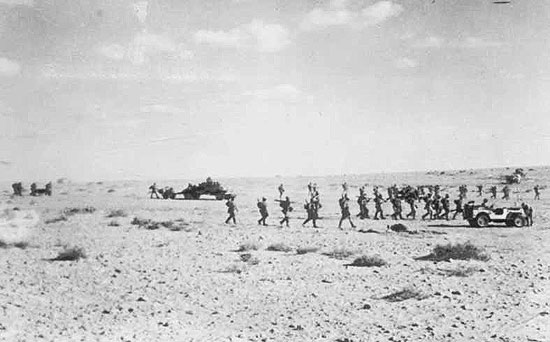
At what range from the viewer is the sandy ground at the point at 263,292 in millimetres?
9383

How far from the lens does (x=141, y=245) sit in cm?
1861

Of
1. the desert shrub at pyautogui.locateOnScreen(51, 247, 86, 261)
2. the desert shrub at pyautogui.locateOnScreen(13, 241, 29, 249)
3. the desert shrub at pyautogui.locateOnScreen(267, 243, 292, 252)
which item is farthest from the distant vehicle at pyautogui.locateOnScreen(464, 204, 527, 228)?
the desert shrub at pyautogui.locateOnScreen(13, 241, 29, 249)

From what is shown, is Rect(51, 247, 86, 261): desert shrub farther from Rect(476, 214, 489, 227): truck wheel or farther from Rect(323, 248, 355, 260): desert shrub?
Rect(476, 214, 489, 227): truck wheel

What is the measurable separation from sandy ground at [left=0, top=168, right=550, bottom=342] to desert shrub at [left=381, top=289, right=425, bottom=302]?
165mm

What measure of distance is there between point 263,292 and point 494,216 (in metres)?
17.1

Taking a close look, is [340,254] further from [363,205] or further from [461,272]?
[363,205]

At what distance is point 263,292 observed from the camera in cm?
1216

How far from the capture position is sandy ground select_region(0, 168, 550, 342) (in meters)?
9.38

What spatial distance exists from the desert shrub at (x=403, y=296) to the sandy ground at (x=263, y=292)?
0.54ft

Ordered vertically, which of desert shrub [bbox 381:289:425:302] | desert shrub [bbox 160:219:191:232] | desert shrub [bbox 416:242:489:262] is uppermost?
desert shrub [bbox 160:219:191:232]

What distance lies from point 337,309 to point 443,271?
4.55 m

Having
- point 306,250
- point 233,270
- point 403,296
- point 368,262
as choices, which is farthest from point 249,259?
point 403,296

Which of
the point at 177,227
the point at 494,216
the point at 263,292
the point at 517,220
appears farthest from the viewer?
the point at 494,216

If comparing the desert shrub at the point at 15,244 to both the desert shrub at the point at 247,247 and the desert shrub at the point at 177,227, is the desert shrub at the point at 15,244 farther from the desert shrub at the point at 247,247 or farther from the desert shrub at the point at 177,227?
A: the desert shrub at the point at 247,247
